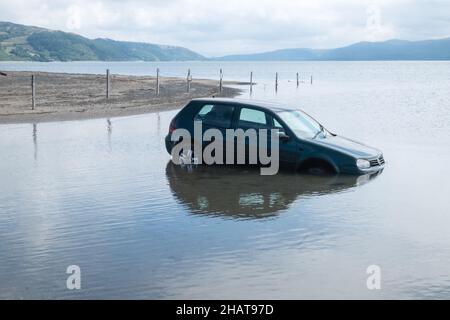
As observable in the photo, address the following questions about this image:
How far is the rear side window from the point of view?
13575 millimetres

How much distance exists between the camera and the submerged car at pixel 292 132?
12648mm

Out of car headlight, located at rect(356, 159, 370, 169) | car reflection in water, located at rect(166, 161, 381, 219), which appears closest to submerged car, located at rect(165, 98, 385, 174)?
car headlight, located at rect(356, 159, 370, 169)

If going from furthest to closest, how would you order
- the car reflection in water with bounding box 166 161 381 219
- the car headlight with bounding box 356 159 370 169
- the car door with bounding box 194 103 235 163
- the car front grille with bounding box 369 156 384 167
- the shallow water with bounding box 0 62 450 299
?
1. the car door with bounding box 194 103 235 163
2. the car front grille with bounding box 369 156 384 167
3. the car headlight with bounding box 356 159 370 169
4. the car reflection in water with bounding box 166 161 381 219
5. the shallow water with bounding box 0 62 450 299

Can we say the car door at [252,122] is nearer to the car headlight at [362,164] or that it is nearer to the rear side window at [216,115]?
the rear side window at [216,115]

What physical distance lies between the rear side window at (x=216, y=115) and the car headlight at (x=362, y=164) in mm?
3022

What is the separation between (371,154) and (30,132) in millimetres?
12298

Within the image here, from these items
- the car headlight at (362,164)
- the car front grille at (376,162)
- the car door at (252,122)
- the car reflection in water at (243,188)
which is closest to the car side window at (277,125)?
the car door at (252,122)

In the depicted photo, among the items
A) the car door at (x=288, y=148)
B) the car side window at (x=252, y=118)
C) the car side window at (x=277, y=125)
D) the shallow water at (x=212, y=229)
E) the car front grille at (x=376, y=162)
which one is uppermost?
the car side window at (x=252, y=118)

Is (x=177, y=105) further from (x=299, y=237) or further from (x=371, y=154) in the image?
(x=299, y=237)

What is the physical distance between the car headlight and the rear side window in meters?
3.02

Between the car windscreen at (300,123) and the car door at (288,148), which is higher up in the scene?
the car windscreen at (300,123)

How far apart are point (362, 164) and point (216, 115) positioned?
3.56 metres

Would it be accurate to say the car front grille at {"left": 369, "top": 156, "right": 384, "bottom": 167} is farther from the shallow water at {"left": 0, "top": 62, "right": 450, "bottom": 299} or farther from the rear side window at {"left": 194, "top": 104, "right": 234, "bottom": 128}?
the rear side window at {"left": 194, "top": 104, "right": 234, "bottom": 128}

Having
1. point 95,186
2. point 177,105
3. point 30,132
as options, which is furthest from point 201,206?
point 177,105
